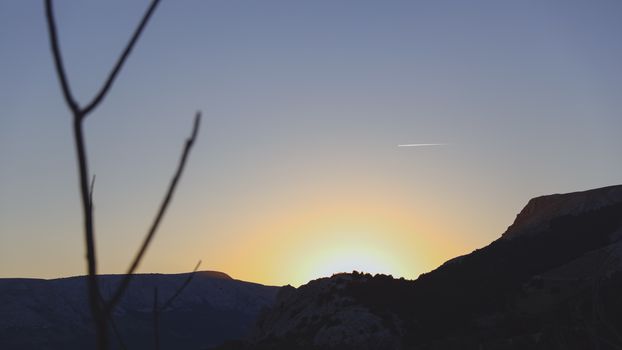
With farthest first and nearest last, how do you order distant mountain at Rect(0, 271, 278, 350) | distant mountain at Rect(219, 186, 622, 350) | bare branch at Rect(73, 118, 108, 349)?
distant mountain at Rect(0, 271, 278, 350)
distant mountain at Rect(219, 186, 622, 350)
bare branch at Rect(73, 118, 108, 349)

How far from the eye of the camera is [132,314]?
522 feet

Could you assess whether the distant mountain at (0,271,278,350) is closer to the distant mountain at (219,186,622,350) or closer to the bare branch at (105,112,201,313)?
the distant mountain at (219,186,622,350)

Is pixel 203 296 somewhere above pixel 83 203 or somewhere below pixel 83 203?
above

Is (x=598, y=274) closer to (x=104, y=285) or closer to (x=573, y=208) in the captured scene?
(x=573, y=208)

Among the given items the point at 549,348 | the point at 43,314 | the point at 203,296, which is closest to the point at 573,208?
the point at 549,348

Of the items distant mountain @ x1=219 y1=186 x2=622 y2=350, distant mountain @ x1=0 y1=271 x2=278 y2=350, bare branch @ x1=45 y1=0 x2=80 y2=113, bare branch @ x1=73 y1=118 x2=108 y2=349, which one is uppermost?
A: distant mountain @ x1=0 y1=271 x2=278 y2=350

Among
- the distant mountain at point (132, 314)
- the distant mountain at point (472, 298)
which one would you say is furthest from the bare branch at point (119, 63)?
the distant mountain at point (132, 314)

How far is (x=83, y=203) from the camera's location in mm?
1677

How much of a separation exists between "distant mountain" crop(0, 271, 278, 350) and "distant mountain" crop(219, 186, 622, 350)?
6558 cm

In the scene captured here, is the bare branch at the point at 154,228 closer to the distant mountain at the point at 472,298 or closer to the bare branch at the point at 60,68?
the bare branch at the point at 60,68

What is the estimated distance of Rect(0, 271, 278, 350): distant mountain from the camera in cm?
13550

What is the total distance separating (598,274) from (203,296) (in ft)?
599

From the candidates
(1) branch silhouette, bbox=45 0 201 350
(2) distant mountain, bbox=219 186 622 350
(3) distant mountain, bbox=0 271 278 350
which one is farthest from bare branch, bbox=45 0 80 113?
(3) distant mountain, bbox=0 271 278 350

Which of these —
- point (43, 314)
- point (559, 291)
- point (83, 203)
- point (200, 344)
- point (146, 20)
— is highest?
point (43, 314)
